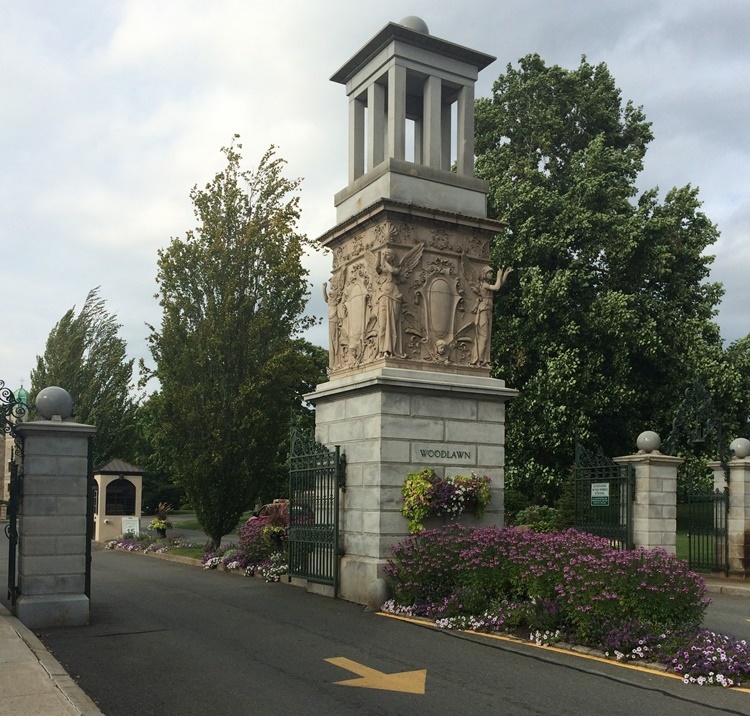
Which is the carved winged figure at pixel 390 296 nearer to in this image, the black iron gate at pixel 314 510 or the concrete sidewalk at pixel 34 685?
the black iron gate at pixel 314 510

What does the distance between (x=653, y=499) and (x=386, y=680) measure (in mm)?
9518

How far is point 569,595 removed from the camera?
33.2ft

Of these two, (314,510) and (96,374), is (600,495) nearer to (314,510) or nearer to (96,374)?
(314,510)

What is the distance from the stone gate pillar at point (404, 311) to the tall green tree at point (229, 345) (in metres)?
7.18

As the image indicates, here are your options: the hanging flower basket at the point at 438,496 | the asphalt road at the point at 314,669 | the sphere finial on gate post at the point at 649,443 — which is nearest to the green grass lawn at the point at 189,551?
the asphalt road at the point at 314,669

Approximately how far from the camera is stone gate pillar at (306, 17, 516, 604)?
1390 cm

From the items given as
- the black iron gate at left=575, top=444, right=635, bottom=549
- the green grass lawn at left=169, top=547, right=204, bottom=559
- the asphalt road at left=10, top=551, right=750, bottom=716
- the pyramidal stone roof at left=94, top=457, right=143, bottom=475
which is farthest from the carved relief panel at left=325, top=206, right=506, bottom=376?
the pyramidal stone roof at left=94, top=457, right=143, bottom=475

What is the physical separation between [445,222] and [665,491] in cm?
665

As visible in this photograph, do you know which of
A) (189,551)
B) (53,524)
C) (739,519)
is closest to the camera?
(53,524)

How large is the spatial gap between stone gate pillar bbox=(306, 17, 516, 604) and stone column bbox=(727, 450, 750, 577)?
7.17m

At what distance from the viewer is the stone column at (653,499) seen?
1648cm

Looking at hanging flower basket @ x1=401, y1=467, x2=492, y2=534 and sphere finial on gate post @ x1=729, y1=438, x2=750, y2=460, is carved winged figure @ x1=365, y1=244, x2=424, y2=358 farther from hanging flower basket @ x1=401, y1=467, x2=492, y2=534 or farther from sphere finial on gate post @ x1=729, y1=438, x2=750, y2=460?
sphere finial on gate post @ x1=729, y1=438, x2=750, y2=460

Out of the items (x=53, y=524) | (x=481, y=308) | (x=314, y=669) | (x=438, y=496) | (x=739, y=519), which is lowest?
(x=314, y=669)

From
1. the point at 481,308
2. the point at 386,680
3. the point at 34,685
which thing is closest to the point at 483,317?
the point at 481,308
